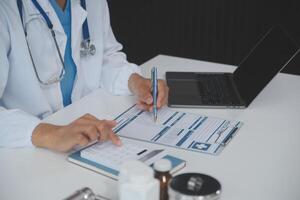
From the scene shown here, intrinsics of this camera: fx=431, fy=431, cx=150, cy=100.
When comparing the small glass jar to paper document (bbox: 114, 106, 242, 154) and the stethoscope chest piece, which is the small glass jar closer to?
paper document (bbox: 114, 106, 242, 154)

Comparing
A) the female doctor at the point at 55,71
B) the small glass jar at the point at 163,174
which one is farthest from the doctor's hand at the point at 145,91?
the small glass jar at the point at 163,174

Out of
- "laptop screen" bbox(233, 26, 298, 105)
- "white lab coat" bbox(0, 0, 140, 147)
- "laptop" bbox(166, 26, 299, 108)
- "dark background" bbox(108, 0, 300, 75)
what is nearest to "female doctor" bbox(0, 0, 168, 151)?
"white lab coat" bbox(0, 0, 140, 147)

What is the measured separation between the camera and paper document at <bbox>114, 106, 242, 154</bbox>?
3.85 feet

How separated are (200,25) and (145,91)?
6.09 feet

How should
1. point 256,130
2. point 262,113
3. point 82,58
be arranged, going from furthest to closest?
point 82,58 → point 262,113 → point 256,130

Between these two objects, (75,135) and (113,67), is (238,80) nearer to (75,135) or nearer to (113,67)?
(113,67)

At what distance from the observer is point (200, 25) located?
3186mm

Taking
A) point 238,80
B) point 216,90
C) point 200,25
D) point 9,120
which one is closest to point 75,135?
point 9,120

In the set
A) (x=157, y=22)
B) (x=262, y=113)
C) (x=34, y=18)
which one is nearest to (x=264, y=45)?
(x=262, y=113)

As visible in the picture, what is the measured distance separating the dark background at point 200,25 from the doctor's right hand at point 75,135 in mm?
2127

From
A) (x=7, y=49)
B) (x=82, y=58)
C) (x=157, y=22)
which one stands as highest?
(x=7, y=49)

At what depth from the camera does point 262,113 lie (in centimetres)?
139

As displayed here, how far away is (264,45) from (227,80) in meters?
0.19

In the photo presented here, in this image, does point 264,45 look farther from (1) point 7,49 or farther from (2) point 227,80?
(1) point 7,49
